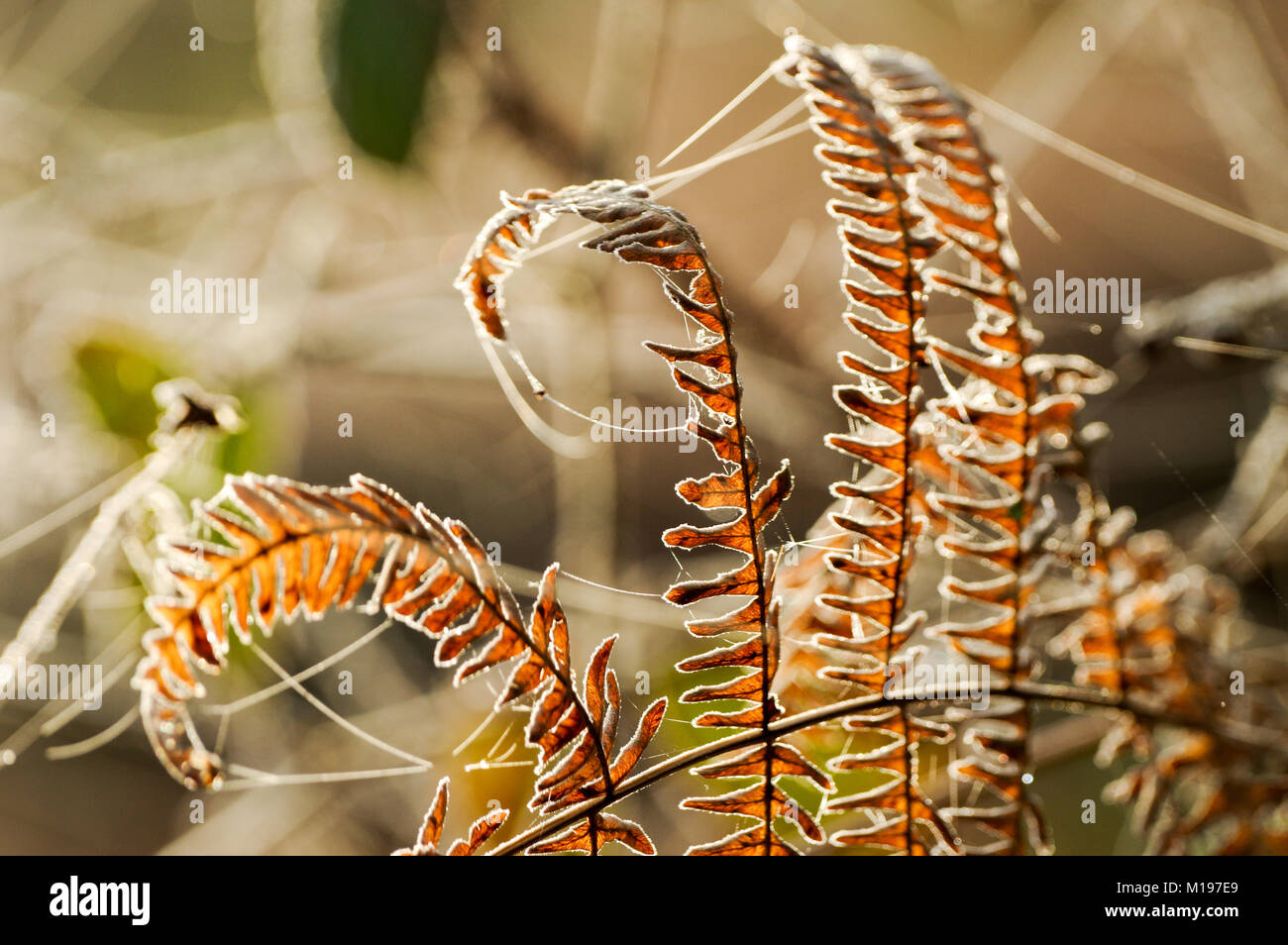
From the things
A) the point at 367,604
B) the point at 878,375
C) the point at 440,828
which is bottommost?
the point at 440,828

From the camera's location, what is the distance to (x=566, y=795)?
49cm

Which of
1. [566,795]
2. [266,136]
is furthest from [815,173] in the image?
[566,795]

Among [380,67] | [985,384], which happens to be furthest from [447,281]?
[985,384]

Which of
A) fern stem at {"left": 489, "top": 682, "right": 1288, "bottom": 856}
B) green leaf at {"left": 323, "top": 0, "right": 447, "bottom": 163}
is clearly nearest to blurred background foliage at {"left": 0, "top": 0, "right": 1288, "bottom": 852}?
green leaf at {"left": 323, "top": 0, "right": 447, "bottom": 163}

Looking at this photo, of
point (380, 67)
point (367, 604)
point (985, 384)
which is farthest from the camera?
point (380, 67)

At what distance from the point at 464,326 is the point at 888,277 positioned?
1.05 meters

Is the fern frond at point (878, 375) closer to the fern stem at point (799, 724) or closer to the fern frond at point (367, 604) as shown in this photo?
the fern stem at point (799, 724)

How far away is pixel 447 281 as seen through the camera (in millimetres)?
1455

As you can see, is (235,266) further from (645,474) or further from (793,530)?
(793,530)

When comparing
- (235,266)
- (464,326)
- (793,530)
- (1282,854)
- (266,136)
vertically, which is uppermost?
(266,136)

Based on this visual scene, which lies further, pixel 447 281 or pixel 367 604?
pixel 447 281

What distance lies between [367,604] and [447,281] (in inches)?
43.5

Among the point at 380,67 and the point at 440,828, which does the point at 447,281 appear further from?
the point at 440,828

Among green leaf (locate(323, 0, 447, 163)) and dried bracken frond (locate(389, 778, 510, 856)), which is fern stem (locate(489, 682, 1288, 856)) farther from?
green leaf (locate(323, 0, 447, 163))
